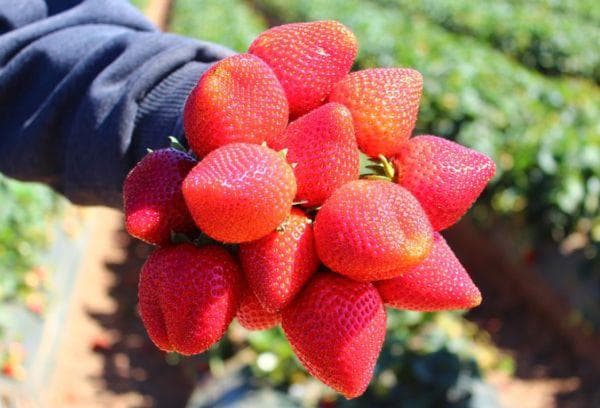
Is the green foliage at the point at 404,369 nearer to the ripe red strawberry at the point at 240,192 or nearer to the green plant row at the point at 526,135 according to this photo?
the green plant row at the point at 526,135

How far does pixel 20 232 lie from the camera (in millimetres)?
5016

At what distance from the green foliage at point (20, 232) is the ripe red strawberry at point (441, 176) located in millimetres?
3910

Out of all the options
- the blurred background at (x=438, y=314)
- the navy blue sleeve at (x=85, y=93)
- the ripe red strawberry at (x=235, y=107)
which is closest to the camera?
the ripe red strawberry at (x=235, y=107)

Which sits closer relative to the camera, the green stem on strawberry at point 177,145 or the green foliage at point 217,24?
the green stem on strawberry at point 177,145

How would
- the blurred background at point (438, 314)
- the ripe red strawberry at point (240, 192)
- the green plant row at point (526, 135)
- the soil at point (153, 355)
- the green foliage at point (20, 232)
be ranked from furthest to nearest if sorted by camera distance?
the green plant row at point (526, 135) < the soil at point (153, 355) < the green foliage at point (20, 232) < the blurred background at point (438, 314) < the ripe red strawberry at point (240, 192)

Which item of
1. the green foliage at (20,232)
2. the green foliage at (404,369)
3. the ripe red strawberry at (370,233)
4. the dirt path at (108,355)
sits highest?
the ripe red strawberry at (370,233)

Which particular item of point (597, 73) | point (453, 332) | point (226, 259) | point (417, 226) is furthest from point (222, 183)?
point (597, 73)

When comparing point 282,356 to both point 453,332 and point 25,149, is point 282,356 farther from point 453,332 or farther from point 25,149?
point 25,149

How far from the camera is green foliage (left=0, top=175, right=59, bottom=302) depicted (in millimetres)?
4672

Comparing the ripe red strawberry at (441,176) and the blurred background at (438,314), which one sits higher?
the ripe red strawberry at (441,176)

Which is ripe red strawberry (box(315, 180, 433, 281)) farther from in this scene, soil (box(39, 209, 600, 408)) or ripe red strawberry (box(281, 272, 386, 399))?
soil (box(39, 209, 600, 408))

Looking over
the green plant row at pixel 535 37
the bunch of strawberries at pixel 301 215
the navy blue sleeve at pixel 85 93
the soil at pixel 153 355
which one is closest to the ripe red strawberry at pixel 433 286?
the bunch of strawberries at pixel 301 215

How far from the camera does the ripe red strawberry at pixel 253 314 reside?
1.21m

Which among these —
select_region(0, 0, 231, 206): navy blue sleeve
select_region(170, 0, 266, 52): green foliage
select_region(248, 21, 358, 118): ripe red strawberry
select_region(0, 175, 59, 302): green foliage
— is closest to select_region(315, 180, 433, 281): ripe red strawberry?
select_region(248, 21, 358, 118): ripe red strawberry
